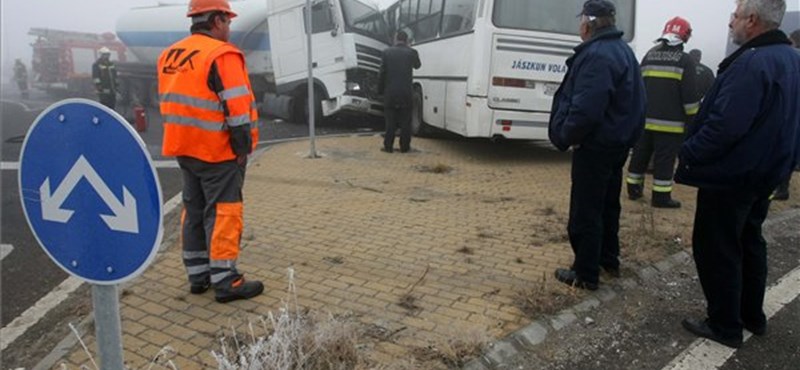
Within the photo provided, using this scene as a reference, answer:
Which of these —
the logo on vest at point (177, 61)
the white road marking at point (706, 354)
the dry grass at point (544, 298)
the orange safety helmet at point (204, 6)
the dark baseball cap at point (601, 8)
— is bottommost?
the white road marking at point (706, 354)

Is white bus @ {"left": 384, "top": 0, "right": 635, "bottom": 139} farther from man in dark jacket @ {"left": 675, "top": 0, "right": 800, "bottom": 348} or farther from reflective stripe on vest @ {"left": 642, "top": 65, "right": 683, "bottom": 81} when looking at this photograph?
man in dark jacket @ {"left": 675, "top": 0, "right": 800, "bottom": 348}

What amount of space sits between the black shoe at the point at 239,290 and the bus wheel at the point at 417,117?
289 inches

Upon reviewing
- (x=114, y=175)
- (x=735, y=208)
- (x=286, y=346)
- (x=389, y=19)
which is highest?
(x=389, y=19)

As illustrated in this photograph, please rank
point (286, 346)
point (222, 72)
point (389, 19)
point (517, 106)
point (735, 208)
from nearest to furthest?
point (286, 346), point (735, 208), point (222, 72), point (517, 106), point (389, 19)

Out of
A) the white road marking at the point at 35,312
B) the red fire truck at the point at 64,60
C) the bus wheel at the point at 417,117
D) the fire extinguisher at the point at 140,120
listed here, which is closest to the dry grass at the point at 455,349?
the white road marking at the point at 35,312

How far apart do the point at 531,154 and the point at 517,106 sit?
190cm

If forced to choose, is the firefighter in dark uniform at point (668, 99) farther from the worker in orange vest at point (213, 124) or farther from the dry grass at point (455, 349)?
the worker in orange vest at point (213, 124)

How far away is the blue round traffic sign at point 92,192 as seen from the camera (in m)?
1.69

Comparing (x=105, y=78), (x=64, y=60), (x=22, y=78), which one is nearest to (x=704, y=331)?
(x=105, y=78)

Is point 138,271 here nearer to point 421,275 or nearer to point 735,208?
point 421,275

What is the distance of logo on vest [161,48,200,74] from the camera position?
11.3 ft

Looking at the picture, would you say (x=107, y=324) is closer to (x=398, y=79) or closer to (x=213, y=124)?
(x=213, y=124)

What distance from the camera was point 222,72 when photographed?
11.2ft

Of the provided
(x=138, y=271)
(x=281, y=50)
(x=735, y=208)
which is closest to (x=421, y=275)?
(x=735, y=208)
